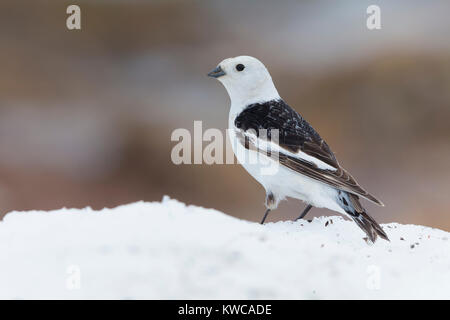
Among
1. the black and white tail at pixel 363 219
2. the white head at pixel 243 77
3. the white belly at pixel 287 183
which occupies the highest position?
the white head at pixel 243 77

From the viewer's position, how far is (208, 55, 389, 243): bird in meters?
4.41

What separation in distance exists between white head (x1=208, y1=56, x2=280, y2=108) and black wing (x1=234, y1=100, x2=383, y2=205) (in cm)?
11

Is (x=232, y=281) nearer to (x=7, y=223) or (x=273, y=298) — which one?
(x=273, y=298)

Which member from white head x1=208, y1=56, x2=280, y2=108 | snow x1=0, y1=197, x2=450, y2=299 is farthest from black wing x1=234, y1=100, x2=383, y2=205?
snow x1=0, y1=197, x2=450, y2=299

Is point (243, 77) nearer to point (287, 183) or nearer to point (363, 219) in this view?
point (287, 183)

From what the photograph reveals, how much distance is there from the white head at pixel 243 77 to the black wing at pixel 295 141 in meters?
0.11

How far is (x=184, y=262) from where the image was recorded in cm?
336

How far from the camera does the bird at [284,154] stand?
4406mm

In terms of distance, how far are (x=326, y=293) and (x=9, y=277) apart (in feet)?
6.06

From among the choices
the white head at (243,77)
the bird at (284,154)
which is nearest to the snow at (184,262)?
the bird at (284,154)

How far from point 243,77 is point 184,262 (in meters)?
2.22

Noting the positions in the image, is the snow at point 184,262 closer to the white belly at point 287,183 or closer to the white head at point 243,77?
the white belly at point 287,183
